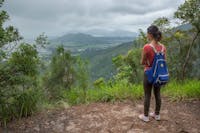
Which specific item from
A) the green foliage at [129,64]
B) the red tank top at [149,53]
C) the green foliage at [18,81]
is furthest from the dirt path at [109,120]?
the green foliage at [129,64]

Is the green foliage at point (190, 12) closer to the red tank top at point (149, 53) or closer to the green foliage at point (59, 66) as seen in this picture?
the red tank top at point (149, 53)

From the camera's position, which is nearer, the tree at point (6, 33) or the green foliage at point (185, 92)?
the tree at point (6, 33)

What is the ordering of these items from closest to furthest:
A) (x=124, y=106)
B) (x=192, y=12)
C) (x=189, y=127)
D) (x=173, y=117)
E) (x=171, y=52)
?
1. (x=189, y=127)
2. (x=173, y=117)
3. (x=124, y=106)
4. (x=192, y=12)
5. (x=171, y=52)

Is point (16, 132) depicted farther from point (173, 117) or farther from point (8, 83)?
point (173, 117)

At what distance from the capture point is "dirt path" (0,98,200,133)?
5992mm

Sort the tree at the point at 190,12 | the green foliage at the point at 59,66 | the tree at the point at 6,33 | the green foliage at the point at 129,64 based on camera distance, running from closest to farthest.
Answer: the tree at the point at 6,33
the tree at the point at 190,12
the green foliage at the point at 129,64
the green foliage at the point at 59,66

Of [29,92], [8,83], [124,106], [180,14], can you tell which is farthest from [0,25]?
[180,14]

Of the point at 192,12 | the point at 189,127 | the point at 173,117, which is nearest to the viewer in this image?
the point at 189,127

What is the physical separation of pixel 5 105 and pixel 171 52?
12.0 m

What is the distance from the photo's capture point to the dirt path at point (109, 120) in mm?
5992

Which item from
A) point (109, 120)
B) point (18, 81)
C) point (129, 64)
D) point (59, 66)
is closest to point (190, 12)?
point (109, 120)

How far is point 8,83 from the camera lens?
5949 mm

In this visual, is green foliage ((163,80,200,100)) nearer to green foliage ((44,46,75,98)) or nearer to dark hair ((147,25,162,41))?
dark hair ((147,25,162,41))

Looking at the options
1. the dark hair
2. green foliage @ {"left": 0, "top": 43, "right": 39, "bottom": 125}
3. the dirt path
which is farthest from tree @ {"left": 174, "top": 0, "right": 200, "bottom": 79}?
green foliage @ {"left": 0, "top": 43, "right": 39, "bottom": 125}
